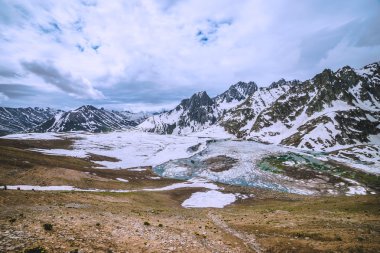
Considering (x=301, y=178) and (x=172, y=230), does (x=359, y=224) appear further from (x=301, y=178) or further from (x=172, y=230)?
(x=301, y=178)

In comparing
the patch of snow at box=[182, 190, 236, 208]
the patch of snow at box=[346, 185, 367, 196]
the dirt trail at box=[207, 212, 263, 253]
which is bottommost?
the patch of snow at box=[346, 185, 367, 196]

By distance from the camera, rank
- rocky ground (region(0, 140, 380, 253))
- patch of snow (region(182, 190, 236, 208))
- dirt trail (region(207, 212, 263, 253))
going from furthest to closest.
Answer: patch of snow (region(182, 190, 236, 208))
dirt trail (region(207, 212, 263, 253))
rocky ground (region(0, 140, 380, 253))

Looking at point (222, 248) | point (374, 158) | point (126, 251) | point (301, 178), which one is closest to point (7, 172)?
point (126, 251)

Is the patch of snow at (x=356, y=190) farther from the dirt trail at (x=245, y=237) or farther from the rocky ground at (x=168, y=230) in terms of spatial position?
the dirt trail at (x=245, y=237)

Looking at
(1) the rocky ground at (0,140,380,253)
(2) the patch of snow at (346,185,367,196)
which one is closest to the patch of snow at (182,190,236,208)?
(1) the rocky ground at (0,140,380,253)

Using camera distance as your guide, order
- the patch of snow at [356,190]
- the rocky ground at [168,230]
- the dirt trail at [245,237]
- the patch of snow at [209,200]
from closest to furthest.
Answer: the rocky ground at [168,230] → the dirt trail at [245,237] → the patch of snow at [209,200] → the patch of snow at [356,190]

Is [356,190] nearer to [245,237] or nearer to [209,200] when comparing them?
[209,200]

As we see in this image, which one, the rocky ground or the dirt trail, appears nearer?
the rocky ground

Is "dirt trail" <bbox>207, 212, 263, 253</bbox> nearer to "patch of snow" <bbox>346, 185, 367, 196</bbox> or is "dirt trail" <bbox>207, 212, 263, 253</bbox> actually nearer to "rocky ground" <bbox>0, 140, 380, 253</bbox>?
"rocky ground" <bbox>0, 140, 380, 253</bbox>

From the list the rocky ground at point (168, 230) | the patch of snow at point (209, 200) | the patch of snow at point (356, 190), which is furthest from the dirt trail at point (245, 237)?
the patch of snow at point (356, 190)

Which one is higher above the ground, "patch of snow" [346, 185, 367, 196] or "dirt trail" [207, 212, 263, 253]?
"dirt trail" [207, 212, 263, 253]

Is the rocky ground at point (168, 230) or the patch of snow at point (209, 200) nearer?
the rocky ground at point (168, 230)

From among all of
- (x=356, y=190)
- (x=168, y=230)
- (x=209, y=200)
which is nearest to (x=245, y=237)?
(x=168, y=230)

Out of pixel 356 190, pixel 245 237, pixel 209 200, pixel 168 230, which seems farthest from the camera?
pixel 356 190
